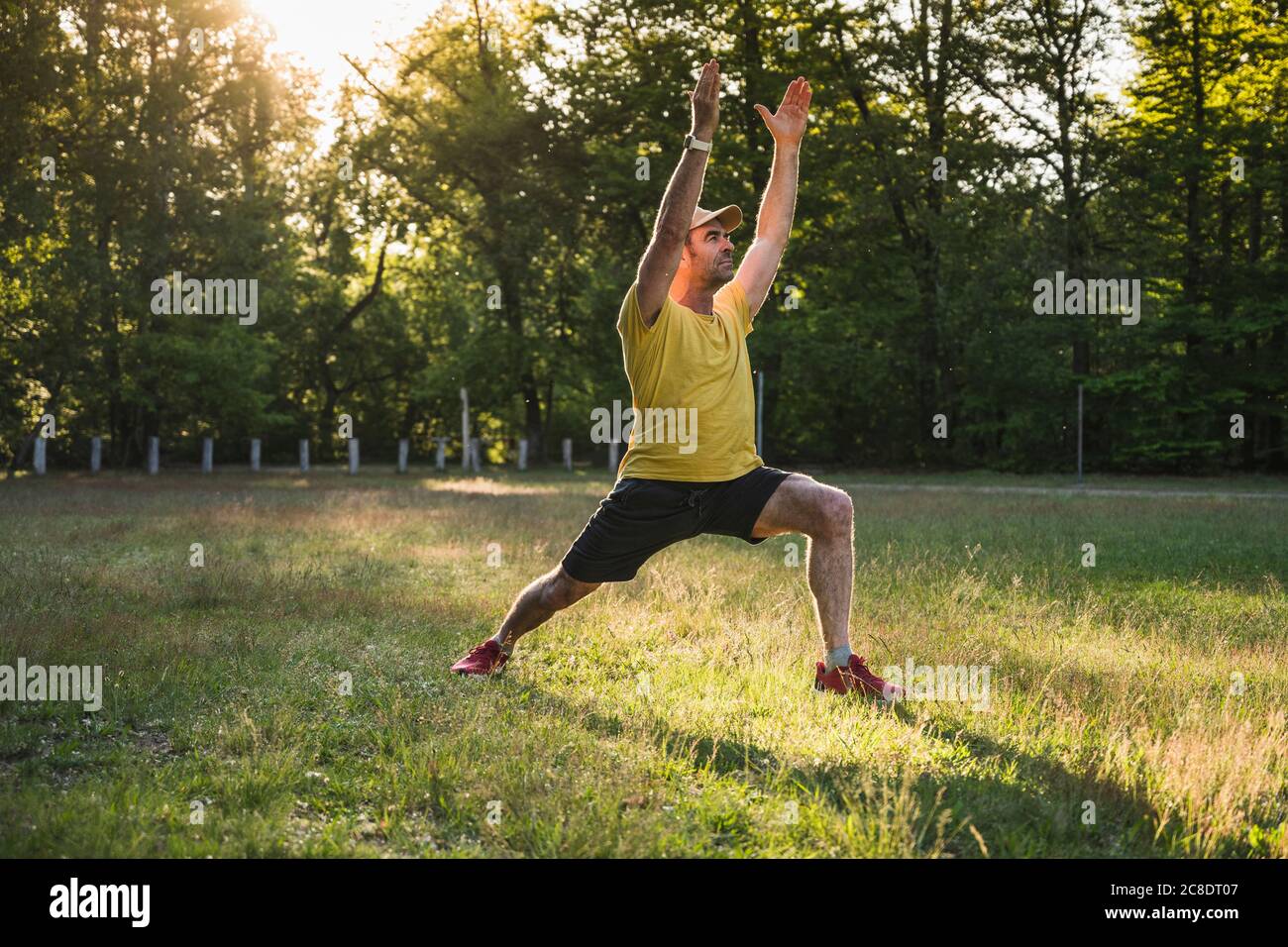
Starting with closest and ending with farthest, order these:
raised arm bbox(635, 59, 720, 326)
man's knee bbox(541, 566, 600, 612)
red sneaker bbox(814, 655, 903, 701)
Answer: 1. raised arm bbox(635, 59, 720, 326)
2. red sneaker bbox(814, 655, 903, 701)
3. man's knee bbox(541, 566, 600, 612)

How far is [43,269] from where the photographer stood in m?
26.5

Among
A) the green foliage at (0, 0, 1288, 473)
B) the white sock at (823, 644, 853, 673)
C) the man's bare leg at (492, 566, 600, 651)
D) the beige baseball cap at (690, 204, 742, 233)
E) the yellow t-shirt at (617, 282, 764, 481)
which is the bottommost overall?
the white sock at (823, 644, 853, 673)

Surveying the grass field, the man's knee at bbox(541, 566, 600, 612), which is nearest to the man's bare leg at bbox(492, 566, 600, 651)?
the man's knee at bbox(541, 566, 600, 612)

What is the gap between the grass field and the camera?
12.4 feet

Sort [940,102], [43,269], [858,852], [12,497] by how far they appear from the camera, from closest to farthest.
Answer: [858,852] → [12,497] → [43,269] → [940,102]

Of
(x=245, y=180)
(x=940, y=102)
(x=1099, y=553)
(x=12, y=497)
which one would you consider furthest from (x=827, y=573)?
(x=940, y=102)

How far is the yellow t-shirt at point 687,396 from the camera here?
558 centimetres

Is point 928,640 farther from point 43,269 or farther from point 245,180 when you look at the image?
point 245,180

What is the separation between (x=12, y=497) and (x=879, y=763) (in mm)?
19621

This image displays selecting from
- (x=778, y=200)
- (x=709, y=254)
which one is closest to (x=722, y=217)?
(x=709, y=254)

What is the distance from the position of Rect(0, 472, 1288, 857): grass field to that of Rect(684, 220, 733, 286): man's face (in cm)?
209

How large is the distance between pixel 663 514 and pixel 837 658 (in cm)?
113

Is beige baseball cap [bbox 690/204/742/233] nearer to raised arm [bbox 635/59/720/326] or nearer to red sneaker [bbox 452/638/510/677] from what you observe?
raised arm [bbox 635/59/720/326]

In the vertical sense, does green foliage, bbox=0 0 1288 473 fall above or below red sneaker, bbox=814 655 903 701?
above
